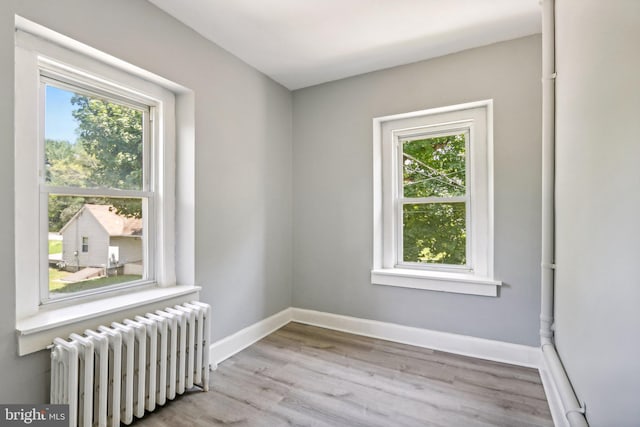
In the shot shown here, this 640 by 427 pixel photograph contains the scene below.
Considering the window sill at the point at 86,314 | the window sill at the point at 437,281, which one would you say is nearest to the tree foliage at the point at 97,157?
the window sill at the point at 86,314

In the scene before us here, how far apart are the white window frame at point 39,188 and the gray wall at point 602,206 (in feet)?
7.28

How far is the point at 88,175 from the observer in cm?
183

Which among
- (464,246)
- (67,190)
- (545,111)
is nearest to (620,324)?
(545,111)

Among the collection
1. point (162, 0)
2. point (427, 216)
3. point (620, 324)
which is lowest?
point (620, 324)

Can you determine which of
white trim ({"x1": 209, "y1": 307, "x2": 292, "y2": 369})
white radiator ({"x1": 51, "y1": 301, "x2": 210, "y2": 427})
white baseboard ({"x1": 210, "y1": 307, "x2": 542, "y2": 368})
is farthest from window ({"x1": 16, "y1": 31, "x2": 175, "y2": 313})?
white baseboard ({"x1": 210, "y1": 307, "x2": 542, "y2": 368})

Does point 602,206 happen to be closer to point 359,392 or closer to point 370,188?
point 359,392

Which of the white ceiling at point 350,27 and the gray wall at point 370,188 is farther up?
the white ceiling at point 350,27

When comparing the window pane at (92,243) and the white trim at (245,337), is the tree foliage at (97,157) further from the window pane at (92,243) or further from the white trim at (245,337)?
the white trim at (245,337)

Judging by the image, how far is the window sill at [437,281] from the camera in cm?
247

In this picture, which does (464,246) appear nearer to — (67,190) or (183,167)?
(183,167)

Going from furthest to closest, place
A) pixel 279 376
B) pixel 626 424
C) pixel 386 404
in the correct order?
pixel 279 376 < pixel 386 404 < pixel 626 424

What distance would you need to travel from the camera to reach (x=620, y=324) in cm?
98

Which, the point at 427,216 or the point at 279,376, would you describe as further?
the point at 427,216

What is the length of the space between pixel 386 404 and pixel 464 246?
4.83 ft
